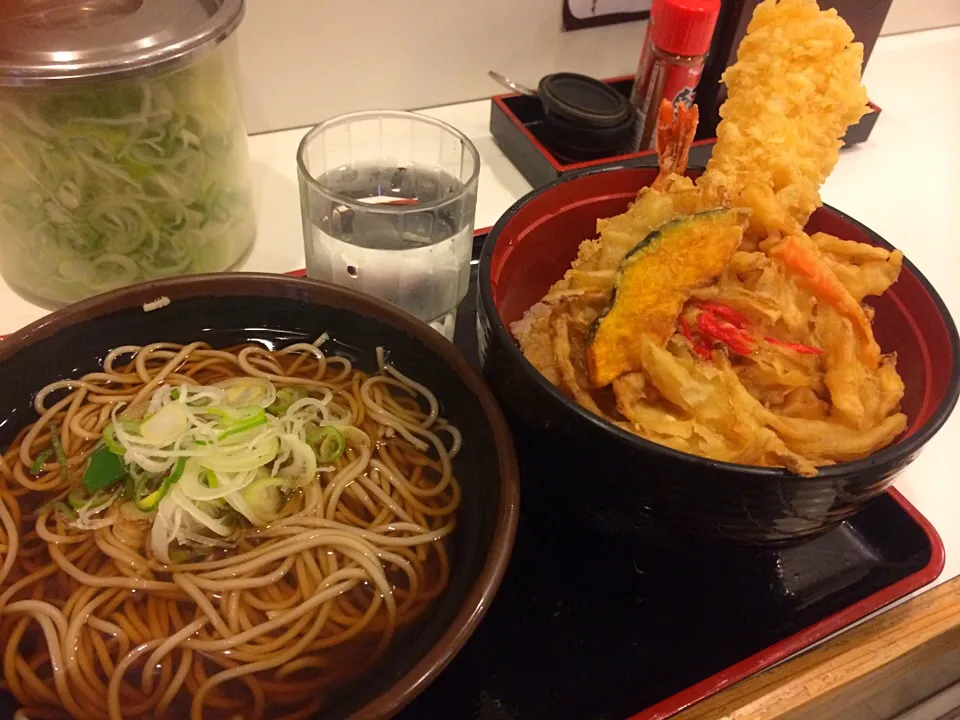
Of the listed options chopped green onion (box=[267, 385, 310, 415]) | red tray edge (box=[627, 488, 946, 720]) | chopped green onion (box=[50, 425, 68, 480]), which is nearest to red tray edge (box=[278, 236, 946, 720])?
red tray edge (box=[627, 488, 946, 720])

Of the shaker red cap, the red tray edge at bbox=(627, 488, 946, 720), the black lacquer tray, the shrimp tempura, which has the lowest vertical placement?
the black lacquer tray

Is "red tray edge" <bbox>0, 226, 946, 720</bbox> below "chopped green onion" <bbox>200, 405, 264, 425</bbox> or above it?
below

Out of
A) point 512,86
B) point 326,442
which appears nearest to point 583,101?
point 512,86

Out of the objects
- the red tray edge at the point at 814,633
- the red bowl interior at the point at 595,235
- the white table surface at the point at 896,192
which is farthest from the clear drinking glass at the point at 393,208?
the red tray edge at the point at 814,633

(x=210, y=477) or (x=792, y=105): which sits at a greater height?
(x=792, y=105)

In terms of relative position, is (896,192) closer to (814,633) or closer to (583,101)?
(583,101)

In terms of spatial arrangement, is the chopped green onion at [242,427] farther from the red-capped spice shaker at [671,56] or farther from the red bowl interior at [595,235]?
the red-capped spice shaker at [671,56]

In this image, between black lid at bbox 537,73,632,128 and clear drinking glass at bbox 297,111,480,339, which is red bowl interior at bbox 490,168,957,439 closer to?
clear drinking glass at bbox 297,111,480,339
